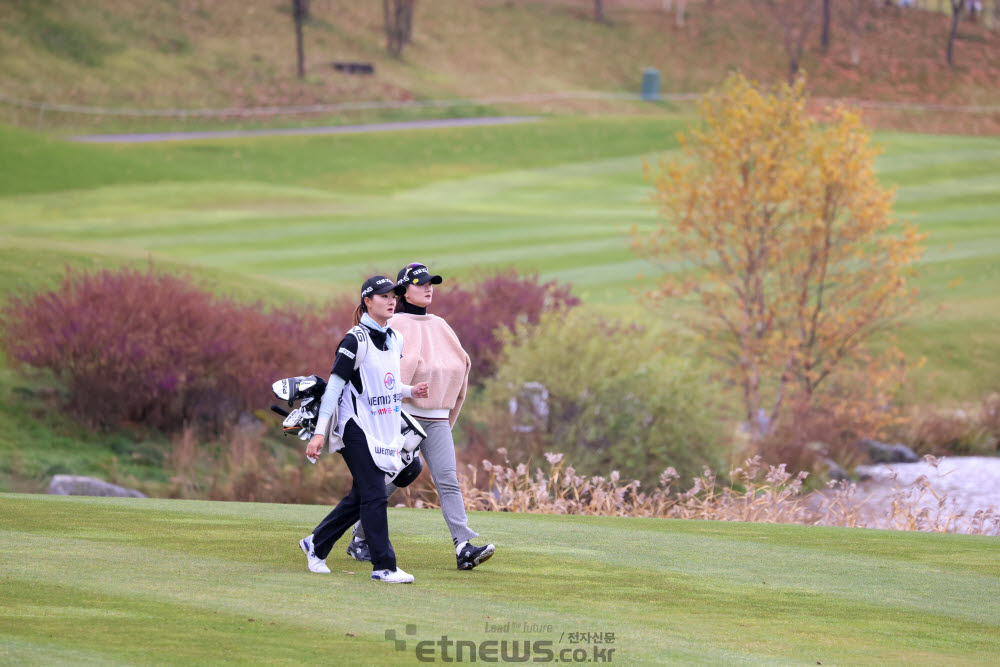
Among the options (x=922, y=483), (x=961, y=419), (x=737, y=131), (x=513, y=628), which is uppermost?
(x=737, y=131)

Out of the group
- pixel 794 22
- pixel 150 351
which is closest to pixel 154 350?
pixel 150 351

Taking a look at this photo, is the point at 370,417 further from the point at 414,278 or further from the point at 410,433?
the point at 414,278

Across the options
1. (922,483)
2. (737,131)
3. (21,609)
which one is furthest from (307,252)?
(21,609)

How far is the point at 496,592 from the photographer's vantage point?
7.30m

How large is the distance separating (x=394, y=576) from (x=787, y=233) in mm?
16065

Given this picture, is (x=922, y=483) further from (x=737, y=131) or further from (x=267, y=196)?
(x=267, y=196)

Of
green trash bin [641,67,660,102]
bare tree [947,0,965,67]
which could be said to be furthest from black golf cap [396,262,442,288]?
bare tree [947,0,965,67]

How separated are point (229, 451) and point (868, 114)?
172 ft

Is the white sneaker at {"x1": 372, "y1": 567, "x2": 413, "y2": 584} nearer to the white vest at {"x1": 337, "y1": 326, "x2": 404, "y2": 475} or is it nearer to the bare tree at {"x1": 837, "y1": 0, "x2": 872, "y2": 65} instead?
the white vest at {"x1": 337, "y1": 326, "x2": 404, "y2": 475}

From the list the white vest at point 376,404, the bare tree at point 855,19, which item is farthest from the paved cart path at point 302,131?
the white vest at point 376,404

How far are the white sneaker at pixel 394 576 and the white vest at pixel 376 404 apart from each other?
0.60 m

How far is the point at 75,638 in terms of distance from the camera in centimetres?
580

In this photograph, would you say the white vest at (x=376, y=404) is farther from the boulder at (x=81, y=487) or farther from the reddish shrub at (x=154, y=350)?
the reddish shrub at (x=154, y=350)

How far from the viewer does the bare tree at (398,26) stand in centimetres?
→ 6500
